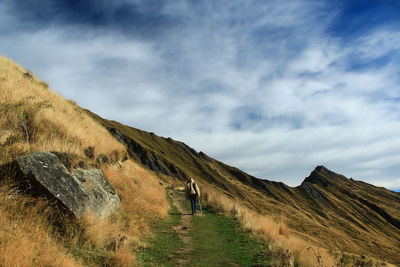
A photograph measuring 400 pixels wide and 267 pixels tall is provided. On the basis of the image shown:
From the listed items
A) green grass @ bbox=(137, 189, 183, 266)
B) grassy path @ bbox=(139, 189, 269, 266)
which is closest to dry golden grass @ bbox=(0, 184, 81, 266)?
green grass @ bbox=(137, 189, 183, 266)

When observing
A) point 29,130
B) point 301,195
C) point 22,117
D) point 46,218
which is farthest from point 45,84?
point 301,195

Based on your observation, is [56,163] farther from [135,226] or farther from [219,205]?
[219,205]

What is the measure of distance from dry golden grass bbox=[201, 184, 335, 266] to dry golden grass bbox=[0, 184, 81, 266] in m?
5.97

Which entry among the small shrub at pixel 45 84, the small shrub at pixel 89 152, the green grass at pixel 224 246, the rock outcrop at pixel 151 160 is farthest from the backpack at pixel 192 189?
the rock outcrop at pixel 151 160

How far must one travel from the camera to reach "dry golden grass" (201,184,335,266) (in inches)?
336

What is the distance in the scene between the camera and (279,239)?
11383 millimetres

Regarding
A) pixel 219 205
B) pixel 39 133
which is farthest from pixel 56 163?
pixel 219 205

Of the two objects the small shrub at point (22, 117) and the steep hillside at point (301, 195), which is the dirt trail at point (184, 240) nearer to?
the small shrub at point (22, 117)

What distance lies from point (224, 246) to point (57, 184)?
6134 millimetres

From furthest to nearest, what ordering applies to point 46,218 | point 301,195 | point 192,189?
point 301,195 → point 192,189 → point 46,218

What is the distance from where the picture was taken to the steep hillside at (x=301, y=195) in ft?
312

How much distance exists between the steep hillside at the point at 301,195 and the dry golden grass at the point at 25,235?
8280cm

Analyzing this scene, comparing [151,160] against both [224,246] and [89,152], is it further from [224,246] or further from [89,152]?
[224,246]

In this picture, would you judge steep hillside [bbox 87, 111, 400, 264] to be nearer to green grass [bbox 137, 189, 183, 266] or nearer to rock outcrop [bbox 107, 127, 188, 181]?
rock outcrop [bbox 107, 127, 188, 181]
